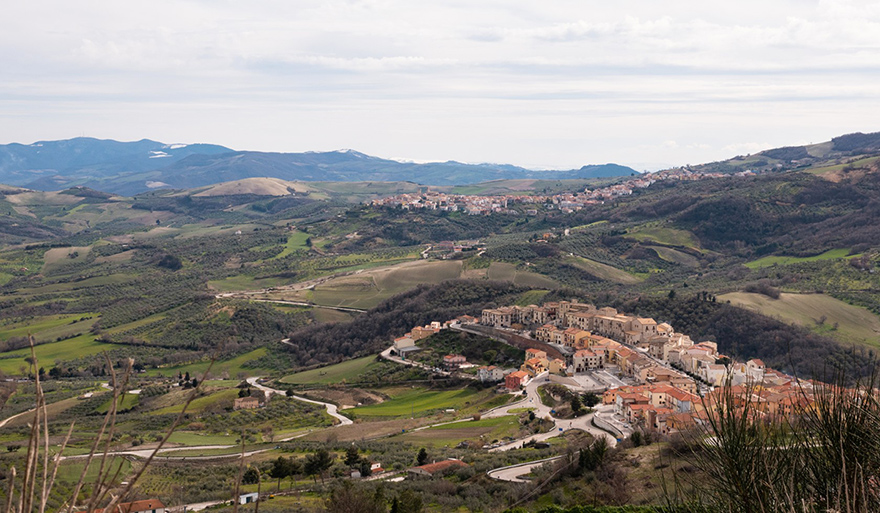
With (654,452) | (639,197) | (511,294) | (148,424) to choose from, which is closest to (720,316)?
(511,294)

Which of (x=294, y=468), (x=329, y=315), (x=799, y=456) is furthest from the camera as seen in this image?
(x=329, y=315)

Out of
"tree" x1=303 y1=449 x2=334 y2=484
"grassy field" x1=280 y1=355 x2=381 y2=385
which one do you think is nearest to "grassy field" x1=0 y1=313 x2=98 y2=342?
"grassy field" x1=280 y1=355 x2=381 y2=385

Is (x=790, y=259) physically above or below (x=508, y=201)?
below

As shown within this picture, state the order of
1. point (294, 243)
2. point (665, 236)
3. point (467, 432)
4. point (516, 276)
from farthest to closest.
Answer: point (294, 243)
point (665, 236)
point (516, 276)
point (467, 432)

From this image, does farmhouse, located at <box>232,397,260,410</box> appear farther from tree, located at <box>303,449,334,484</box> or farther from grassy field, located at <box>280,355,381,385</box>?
tree, located at <box>303,449,334,484</box>

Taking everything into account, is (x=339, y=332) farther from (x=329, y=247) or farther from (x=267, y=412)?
(x=329, y=247)

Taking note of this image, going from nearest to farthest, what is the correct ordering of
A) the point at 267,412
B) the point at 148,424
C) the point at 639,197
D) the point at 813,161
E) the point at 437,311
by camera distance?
the point at 148,424, the point at 267,412, the point at 437,311, the point at 639,197, the point at 813,161

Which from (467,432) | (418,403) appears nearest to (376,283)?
(418,403)

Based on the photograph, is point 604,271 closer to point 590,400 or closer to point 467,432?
point 590,400
